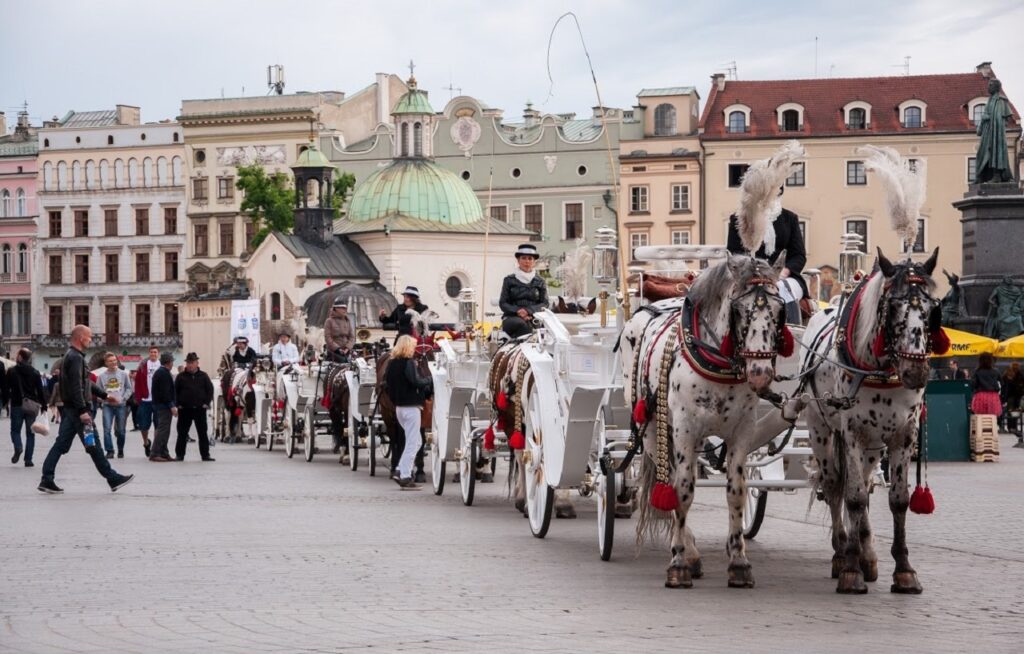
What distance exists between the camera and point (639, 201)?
87812 millimetres

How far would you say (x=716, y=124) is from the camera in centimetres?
8625

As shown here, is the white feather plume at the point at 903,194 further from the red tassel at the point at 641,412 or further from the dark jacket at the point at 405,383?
the dark jacket at the point at 405,383

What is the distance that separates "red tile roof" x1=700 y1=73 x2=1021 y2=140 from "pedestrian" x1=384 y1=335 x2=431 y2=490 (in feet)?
219

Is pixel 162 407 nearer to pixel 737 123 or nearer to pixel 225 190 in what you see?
pixel 737 123

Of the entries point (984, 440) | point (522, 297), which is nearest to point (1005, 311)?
point (984, 440)

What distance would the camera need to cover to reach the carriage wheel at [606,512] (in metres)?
12.2

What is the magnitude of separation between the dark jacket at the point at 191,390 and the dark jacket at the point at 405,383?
9109mm

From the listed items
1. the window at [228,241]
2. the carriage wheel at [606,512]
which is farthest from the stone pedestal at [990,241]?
the window at [228,241]

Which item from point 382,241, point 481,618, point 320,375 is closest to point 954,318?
point 320,375

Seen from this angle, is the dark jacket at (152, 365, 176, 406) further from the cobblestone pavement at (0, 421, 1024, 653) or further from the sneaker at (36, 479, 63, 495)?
Answer: the cobblestone pavement at (0, 421, 1024, 653)

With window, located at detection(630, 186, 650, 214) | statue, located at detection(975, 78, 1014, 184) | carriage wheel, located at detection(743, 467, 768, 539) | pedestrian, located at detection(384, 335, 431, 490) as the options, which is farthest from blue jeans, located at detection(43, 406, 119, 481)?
window, located at detection(630, 186, 650, 214)

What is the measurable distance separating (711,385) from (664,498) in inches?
29.6

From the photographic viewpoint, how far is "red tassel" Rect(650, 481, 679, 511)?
36.2ft

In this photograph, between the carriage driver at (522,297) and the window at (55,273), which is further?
the window at (55,273)
